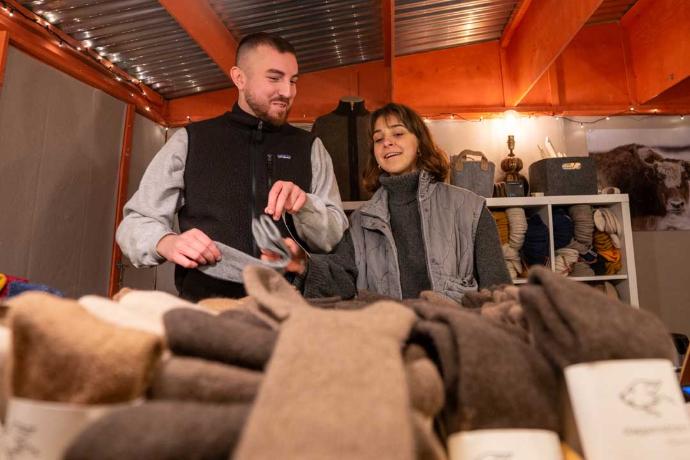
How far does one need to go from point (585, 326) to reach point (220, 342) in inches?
11.3

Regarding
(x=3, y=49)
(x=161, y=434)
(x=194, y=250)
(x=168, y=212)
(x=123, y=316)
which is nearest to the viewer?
(x=161, y=434)

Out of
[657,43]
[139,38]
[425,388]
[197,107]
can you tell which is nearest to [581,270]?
[657,43]

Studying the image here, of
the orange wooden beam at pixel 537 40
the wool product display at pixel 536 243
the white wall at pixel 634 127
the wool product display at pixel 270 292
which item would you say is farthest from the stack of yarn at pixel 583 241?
the wool product display at pixel 270 292

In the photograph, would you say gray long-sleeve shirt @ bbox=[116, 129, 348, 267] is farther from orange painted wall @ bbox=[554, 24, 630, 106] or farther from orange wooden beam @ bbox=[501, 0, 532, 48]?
orange painted wall @ bbox=[554, 24, 630, 106]

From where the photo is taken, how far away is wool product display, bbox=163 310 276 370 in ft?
1.02

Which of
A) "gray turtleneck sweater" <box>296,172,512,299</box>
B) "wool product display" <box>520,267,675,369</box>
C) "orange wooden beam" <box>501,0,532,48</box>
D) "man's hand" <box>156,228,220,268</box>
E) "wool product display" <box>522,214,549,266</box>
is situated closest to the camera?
"wool product display" <box>520,267,675,369</box>

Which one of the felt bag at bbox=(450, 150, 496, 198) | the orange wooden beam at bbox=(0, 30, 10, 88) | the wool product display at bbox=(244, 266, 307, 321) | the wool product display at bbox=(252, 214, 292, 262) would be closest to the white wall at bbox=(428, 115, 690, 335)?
the felt bag at bbox=(450, 150, 496, 198)

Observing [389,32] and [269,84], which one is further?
[389,32]

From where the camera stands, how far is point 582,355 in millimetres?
333

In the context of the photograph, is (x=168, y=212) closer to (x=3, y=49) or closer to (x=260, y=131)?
(x=260, y=131)

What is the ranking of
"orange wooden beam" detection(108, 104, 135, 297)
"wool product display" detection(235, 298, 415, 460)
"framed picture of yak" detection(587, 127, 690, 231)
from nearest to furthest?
"wool product display" detection(235, 298, 415, 460)
"orange wooden beam" detection(108, 104, 135, 297)
"framed picture of yak" detection(587, 127, 690, 231)

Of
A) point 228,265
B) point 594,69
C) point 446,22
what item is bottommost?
point 228,265

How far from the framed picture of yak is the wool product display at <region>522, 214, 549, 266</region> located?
121cm

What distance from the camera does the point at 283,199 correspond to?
859mm
